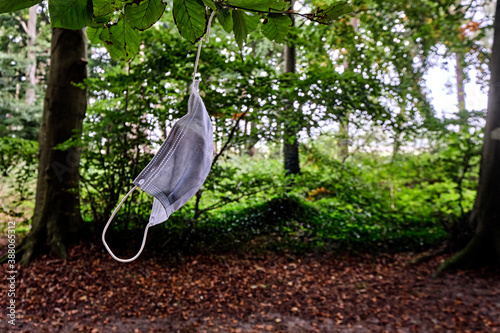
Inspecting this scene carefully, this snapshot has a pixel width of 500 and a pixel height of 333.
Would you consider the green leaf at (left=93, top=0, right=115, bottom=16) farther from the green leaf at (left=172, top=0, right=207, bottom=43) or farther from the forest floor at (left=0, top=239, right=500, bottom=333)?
the forest floor at (left=0, top=239, right=500, bottom=333)

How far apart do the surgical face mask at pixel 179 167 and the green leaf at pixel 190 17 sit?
1.15ft

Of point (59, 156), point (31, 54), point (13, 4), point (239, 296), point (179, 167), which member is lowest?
point (239, 296)

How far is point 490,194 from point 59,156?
5.83 m

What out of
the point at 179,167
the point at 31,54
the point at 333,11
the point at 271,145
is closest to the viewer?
the point at 333,11

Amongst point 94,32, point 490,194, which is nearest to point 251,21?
point 94,32

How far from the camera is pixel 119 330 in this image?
122 inches

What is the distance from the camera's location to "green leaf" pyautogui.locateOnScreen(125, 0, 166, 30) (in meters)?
0.71

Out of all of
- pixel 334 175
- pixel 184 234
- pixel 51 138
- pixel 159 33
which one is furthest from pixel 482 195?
pixel 51 138

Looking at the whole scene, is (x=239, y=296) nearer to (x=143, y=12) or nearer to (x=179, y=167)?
(x=179, y=167)

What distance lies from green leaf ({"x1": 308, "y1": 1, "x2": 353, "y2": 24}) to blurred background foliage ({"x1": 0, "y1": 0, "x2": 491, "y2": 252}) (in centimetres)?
290

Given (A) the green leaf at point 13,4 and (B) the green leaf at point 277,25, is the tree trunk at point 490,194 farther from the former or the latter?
(A) the green leaf at point 13,4

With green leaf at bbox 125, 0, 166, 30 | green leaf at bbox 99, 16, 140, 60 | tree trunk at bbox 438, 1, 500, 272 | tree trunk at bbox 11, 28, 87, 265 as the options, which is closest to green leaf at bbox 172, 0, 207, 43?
green leaf at bbox 125, 0, 166, 30

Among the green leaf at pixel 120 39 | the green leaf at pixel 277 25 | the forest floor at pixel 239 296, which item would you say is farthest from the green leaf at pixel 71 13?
the forest floor at pixel 239 296

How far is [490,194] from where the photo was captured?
4191 millimetres
